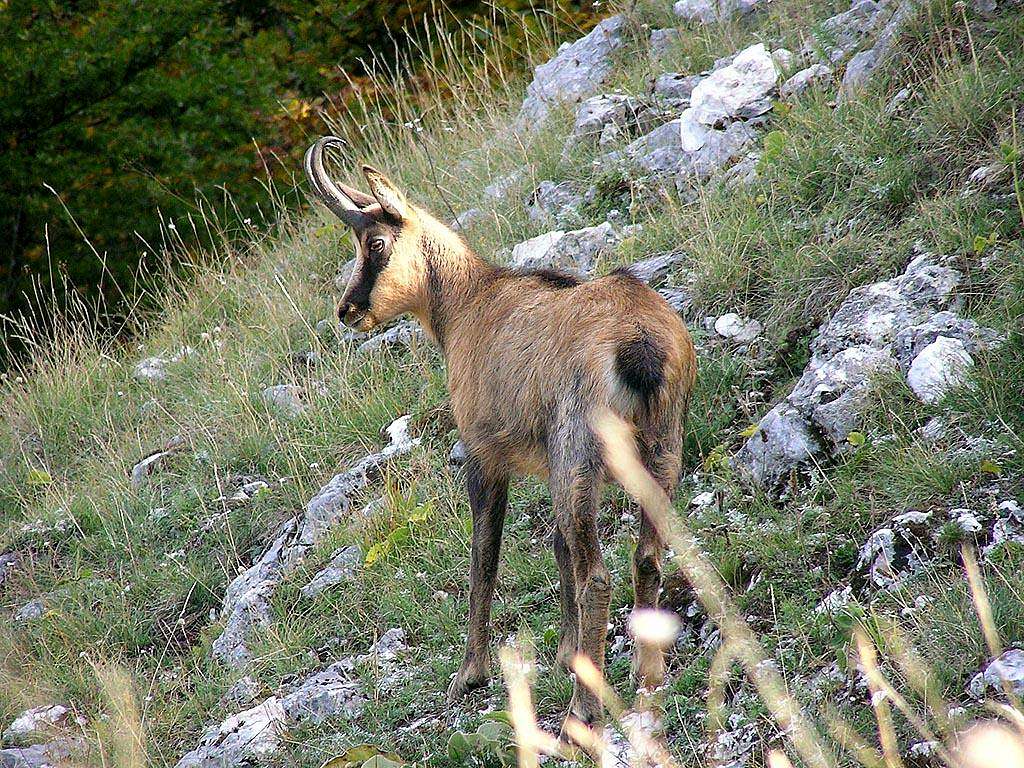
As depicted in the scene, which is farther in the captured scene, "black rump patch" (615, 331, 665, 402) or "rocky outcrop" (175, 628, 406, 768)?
"rocky outcrop" (175, 628, 406, 768)

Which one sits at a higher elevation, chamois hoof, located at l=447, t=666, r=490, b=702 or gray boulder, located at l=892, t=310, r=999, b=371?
gray boulder, located at l=892, t=310, r=999, b=371

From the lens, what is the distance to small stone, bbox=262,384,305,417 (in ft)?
25.4

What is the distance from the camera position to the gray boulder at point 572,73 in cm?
962

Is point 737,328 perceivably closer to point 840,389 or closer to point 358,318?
point 840,389

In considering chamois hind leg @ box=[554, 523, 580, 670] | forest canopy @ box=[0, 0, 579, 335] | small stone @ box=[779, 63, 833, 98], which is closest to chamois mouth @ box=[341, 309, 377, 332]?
chamois hind leg @ box=[554, 523, 580, 670]

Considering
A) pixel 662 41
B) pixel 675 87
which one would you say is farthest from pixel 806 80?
pixel 662 41

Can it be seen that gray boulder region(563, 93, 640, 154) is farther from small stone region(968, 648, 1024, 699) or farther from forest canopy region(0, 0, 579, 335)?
forest canopy region(0, 0, 579, 335)

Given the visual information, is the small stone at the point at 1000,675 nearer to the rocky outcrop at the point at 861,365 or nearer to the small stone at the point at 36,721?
the rocky outcrop at the point at 861,365

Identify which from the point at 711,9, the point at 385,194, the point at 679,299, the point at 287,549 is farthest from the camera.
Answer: the point at 711,9

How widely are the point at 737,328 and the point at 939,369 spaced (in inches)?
51.7

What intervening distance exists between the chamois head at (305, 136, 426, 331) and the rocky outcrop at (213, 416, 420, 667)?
3.45 ft

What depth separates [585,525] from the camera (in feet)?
14.1

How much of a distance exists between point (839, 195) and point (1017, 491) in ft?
8.64

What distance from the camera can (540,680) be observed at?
4930 millimetres
